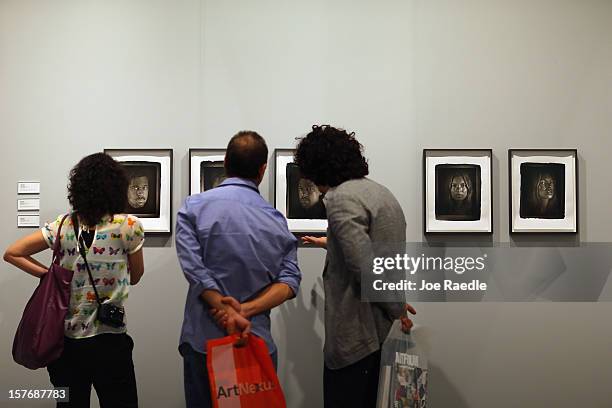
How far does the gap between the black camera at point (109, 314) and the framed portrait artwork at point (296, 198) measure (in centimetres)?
102

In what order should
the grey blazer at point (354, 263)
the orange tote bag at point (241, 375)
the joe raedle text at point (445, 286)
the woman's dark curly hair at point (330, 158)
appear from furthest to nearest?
the joe raedle text at point (445, 286) → the woman's dark curly hair at point (330, 158) → the grey blazer at point (354, 263) → the orange tote bag at point (241, 375)

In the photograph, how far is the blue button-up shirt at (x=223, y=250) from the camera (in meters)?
2.09

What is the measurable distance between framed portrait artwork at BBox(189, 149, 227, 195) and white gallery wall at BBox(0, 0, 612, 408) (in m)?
0.05

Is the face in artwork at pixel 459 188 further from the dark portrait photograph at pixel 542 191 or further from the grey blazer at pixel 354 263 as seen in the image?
the grey blazer at pixel 354 263

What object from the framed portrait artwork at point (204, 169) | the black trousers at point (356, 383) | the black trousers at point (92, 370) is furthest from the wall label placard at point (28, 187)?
the black trousers at point (356, 383)

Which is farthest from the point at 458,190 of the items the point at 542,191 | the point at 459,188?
the point at 542,191

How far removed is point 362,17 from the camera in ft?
10.0

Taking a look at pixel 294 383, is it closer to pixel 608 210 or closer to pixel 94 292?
pixel 94 292

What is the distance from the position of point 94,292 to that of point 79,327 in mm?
145

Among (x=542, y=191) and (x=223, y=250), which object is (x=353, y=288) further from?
(x=542, y=191)

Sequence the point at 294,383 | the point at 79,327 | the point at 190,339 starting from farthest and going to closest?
1. the point at 294,383
2. the point at 79,327
3. the point at 190,339

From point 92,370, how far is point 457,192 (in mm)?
1926

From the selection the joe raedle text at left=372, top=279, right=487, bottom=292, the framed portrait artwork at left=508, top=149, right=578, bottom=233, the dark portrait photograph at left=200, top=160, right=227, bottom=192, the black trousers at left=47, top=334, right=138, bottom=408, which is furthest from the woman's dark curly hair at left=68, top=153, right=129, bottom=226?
the framed portrait artwork at left=508, top=149, right=578, bottom=233

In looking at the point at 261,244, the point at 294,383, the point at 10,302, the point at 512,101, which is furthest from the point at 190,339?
the point at 512,101
